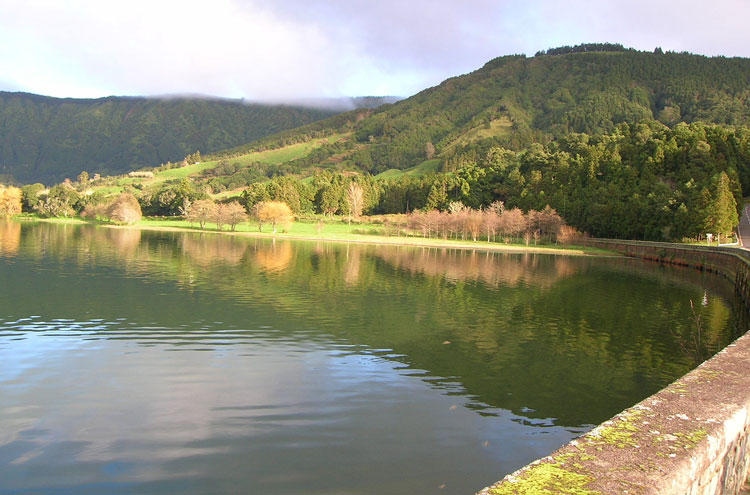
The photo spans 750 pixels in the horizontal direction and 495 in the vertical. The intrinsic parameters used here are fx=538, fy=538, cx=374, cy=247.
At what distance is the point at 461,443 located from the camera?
13.2 m

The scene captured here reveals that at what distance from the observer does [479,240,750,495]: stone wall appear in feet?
16.5

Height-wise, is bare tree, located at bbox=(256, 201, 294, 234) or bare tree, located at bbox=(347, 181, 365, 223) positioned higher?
bare tree, located at bbox=(347, 181, 365, 223)

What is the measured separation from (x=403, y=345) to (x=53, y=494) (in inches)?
578

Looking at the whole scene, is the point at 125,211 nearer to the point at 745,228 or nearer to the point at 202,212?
the point at 202,212

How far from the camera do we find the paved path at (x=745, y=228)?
84.6 m

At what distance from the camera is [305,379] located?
17.7m

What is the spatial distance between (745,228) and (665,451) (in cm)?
11181

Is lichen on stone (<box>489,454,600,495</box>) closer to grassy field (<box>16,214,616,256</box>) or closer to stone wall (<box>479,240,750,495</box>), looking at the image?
stone wall (<box>479,240,750,495</box>)

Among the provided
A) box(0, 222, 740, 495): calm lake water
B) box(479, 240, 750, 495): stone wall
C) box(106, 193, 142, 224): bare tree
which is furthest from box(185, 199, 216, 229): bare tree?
box(479, 240, 750, 495): stone wall

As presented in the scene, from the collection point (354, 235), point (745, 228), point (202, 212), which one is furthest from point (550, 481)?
point (202, 212)

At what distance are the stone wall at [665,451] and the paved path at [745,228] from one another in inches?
3449

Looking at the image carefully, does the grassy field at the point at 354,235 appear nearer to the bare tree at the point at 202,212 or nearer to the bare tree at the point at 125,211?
the bare tree at the point at 125,211

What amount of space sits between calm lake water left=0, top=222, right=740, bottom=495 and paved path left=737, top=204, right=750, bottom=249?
5689 centimetres

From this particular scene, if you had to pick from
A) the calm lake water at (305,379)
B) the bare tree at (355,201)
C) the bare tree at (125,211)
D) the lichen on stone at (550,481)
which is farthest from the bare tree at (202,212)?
the lichen on stone at (550,481)
